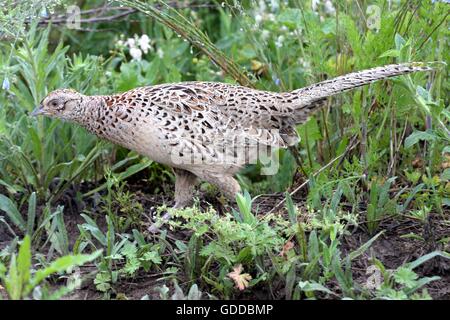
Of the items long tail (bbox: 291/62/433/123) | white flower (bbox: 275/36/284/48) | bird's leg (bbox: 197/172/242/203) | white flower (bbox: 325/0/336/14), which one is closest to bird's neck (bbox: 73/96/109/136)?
bird's leg (bbox: 197/172/242/203)

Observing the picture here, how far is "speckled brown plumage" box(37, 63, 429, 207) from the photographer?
16.9 ft

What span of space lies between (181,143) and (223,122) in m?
0.33

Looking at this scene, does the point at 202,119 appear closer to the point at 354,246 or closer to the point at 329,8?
the point at 354,246

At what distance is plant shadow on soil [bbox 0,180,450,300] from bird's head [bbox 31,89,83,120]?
0.65 metres

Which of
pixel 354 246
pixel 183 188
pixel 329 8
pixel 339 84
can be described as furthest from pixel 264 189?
pixel 329 8

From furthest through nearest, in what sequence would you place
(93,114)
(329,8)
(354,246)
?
(329,8), (93,114), (354,246)

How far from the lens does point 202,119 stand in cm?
525

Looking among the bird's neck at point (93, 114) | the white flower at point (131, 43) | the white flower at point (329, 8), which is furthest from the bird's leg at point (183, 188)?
the white flower at point (329, 8)

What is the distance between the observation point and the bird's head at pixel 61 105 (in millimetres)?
5379

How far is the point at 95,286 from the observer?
4633 mm

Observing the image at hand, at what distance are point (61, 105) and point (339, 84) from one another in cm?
171

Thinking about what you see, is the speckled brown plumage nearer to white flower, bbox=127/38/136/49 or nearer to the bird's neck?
the bird's neck

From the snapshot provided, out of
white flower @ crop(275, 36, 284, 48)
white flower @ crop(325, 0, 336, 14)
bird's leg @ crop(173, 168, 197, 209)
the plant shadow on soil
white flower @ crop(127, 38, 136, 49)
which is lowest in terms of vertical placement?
the plant shadow on soil

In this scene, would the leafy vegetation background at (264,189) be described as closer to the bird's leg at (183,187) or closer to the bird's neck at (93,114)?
the bird's leg at (183,187)
